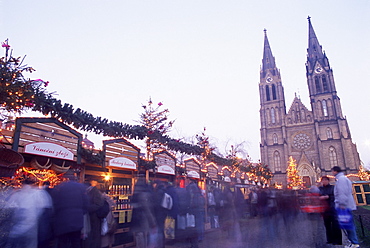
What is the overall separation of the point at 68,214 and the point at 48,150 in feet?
10.9

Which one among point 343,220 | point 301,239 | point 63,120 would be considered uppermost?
point 63,120

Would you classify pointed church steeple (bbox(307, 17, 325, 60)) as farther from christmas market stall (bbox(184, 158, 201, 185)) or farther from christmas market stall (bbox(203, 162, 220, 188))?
christmas market stall (bbox(184, 158, 201, 185))

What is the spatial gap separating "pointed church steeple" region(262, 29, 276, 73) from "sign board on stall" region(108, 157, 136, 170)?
5483 cm

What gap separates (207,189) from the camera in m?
11.8

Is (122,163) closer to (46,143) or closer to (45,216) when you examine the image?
(46,143)

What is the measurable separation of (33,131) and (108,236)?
353 centimetres

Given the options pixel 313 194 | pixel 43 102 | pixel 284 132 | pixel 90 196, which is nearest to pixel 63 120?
pixel 43 102

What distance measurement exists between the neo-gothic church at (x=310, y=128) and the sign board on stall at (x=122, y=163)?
4542 centimetres

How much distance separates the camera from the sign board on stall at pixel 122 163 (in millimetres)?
9202

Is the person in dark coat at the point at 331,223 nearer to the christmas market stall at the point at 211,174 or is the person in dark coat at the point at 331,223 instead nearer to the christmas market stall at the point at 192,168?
the christmas market stall at the point at 192,168

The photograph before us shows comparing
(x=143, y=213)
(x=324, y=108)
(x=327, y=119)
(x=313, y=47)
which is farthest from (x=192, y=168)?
(x=313, y=47)

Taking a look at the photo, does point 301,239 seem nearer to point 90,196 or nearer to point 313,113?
point 90,196

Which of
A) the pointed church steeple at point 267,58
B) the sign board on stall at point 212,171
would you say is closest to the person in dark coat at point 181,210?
the sign board on stall at point 212,171

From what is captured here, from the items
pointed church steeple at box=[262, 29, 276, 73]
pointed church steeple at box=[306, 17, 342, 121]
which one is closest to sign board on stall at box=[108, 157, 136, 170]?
pointed church steeple at box=[306, 17, 342, 121]
